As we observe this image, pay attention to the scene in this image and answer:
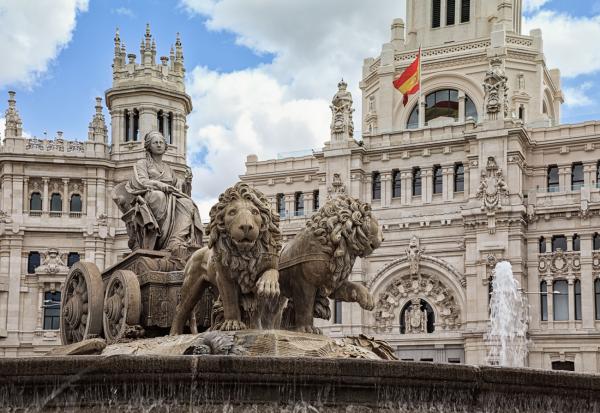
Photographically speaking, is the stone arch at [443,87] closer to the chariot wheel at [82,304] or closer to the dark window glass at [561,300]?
the dark window glass at [561,300]

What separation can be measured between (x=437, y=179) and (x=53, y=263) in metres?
24.0

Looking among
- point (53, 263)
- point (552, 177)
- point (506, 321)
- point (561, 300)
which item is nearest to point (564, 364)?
point (561, 300)

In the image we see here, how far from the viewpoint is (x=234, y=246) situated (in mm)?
11820

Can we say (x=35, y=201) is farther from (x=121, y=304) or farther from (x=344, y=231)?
(x=344, y=231)

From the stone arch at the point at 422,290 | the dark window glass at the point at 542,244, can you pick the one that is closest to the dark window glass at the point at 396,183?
the stone arch at the point at 422,290

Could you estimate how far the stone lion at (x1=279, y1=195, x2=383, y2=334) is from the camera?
1210 centimetres

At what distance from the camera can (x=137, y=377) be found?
9.25 metres

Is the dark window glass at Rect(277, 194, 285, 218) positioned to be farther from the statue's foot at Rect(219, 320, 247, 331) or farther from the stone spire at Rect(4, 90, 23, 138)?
the statue's foot at Rect(219, 320, 247, 331)

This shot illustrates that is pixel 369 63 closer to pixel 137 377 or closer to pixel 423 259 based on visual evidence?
pixel 423 259

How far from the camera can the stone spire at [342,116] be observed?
196 feet

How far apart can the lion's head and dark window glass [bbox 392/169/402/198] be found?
46.3m

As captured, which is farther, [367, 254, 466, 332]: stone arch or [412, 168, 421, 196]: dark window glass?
[412, 168, 421, 196]: dark window glass

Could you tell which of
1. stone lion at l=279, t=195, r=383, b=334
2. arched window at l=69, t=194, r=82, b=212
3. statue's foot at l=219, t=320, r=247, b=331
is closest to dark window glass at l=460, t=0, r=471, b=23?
arched window at l=69, t=194, r=82, b=212

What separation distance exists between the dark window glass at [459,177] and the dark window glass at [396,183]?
10.7ft
